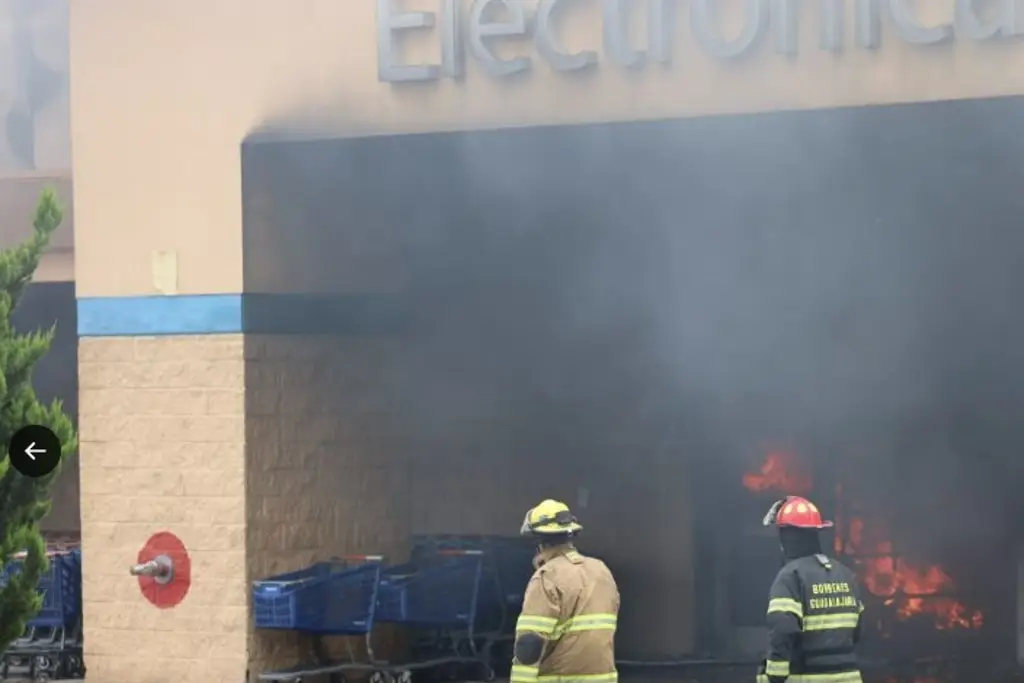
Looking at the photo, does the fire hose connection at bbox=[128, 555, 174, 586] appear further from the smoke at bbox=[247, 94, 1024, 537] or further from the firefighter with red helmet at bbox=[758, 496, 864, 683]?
the firefighter with red helmet at bbox=[758, 496, 864, 683]

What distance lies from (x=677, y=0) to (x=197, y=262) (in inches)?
130

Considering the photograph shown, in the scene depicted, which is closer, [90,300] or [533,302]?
[90,300]

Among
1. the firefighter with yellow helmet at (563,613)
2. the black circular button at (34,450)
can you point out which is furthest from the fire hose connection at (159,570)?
the black circular button at (34,450)

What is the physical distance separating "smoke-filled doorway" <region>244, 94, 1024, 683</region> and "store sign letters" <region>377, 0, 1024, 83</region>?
1.31 m

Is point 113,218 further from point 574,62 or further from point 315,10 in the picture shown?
point 574,62

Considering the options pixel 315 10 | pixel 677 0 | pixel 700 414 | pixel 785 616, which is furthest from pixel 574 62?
pixel 700 414

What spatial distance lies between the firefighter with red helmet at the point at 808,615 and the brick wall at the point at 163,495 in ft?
11.8

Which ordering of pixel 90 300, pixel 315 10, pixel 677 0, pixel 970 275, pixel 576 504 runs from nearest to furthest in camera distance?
pixel 677 0 < pixel 315 10 < pixel 90 300 < pixel 970 275 < pixel 576 504

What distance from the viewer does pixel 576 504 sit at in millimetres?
11742

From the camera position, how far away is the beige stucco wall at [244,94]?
8078 mm

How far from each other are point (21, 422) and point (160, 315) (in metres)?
3.99

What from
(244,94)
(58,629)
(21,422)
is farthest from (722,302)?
(21,422)

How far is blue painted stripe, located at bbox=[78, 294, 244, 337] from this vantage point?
9.19 meters

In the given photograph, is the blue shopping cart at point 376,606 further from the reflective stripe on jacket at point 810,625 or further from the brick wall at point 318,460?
the reflective stripe on jacket at point 810,625
